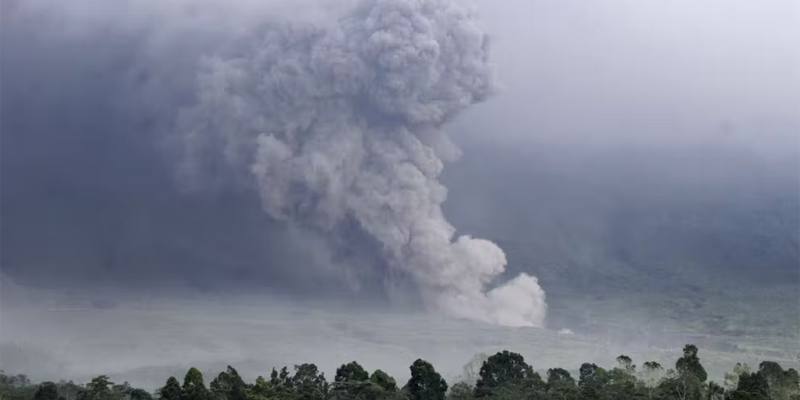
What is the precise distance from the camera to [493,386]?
6278 centimetres

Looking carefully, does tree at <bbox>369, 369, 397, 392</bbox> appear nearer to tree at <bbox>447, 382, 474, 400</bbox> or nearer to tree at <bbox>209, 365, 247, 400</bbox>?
tree at <bbox>447, 382, 474, 400</bbox>

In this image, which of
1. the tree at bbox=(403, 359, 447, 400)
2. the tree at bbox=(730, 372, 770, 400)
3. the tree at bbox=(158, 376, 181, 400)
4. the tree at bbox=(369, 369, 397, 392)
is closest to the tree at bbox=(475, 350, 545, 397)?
the tree at bbox=(403, 359, 447, 400)

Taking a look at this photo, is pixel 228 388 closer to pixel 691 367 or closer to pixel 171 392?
pixel 171 392

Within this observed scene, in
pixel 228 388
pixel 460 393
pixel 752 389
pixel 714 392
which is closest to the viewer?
pixel 752 389

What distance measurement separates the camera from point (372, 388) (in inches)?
2200

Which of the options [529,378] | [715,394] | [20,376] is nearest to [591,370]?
[529,378]

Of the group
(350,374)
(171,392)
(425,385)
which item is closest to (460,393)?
(425,385)

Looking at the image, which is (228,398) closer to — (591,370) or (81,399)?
(81,399)

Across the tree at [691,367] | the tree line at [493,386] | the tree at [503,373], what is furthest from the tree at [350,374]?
the tree at [691,367]

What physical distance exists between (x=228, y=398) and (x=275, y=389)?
359 cm

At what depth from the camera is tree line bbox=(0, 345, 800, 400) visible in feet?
167

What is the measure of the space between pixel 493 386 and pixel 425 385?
22.0ft

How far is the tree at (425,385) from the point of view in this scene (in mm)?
57688

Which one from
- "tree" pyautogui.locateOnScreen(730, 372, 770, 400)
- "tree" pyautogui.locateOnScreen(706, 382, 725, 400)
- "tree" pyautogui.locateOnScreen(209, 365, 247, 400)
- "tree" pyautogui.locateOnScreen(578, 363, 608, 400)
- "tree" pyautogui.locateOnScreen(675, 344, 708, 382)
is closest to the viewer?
"tree" pyautogui.locateOnScreen(730, 372, 770, 400)
